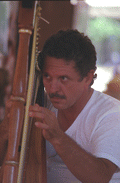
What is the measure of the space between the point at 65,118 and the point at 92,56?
0.27 m

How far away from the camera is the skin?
82 cm

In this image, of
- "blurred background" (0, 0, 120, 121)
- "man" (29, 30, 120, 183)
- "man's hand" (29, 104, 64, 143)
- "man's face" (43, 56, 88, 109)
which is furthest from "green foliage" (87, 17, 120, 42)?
"man's hand" (29, 104, 64, 143)

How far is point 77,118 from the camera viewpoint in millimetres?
1092

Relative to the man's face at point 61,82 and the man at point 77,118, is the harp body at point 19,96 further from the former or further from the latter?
the man's face at point 61,82

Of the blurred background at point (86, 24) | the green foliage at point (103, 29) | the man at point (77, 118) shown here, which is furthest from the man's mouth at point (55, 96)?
the green foliage at point (103, 29)

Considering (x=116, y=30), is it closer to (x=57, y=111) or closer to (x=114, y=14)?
(x=114, y=14)

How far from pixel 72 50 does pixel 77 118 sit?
0.26 m

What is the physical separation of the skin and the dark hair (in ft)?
0.07

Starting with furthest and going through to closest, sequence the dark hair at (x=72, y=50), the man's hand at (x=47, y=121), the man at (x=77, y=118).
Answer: the dark hair at (x=72, y=50), the man at (x=77, y=118), the man's hand at (x=47, y=121)

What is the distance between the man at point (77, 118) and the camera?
2.93 ft

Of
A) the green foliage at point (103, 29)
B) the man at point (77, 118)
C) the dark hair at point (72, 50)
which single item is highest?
the green foliage at point (103, 29)

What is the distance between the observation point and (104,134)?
0.95m

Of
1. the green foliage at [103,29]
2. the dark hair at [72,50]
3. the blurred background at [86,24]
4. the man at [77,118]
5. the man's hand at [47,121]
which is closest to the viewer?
the man's hand at [47,121]

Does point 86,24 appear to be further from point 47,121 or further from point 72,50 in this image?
point 47,121
